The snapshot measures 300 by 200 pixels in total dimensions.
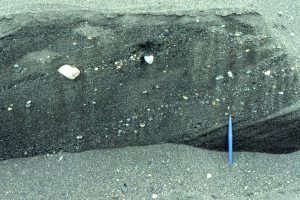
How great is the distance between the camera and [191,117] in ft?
10.2

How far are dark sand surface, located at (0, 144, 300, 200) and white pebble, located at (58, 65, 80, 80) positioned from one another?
1.86ft

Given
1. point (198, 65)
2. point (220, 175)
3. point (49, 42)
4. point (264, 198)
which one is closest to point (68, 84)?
point (49, 42)

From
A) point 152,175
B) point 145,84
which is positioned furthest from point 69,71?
point 152,175

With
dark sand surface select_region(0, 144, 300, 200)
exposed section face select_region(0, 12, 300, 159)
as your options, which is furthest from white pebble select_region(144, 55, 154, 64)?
dark sand surface select_region(0, 144, 300, 200)

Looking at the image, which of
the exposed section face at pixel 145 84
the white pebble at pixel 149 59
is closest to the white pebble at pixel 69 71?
the exposed section face at pixel 145 84

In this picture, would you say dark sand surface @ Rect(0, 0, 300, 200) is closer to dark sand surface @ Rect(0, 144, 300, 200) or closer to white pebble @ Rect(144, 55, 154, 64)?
dark sand surface @ Rect(0, 144, 300, 200)

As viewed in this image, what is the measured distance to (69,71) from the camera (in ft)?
10.8

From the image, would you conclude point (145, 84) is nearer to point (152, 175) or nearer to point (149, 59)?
point (149, 59)

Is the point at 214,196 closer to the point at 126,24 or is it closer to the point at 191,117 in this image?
the point at 191,117

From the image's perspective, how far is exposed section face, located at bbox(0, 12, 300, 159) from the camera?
120 inches

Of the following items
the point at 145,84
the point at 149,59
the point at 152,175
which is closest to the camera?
the point at 152,175

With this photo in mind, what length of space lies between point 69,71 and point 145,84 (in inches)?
20.7

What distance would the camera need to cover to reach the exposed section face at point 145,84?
3.06 metres

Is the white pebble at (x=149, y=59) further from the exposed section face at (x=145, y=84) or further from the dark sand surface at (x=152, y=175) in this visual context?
the dark sand surface at (x=152, y=175)
